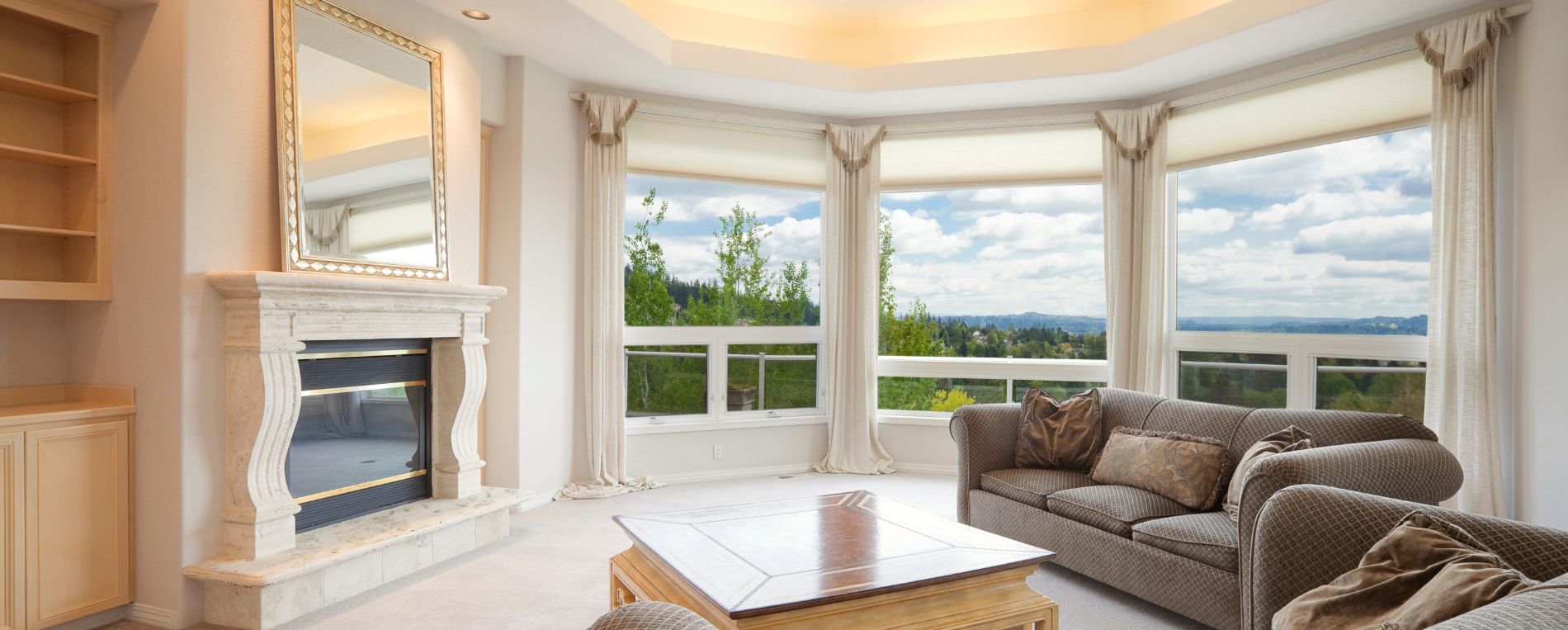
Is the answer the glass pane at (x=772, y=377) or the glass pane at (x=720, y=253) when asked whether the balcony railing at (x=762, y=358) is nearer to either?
the glass pane at (x=772, y=377)

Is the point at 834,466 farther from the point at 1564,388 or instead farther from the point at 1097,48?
the point at 1564,388

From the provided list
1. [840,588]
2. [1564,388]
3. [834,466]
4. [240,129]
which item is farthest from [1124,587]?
[240,129]

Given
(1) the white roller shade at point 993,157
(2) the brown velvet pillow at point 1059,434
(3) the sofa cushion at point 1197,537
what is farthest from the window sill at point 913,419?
(3) the sofa cushion at point 1197,537

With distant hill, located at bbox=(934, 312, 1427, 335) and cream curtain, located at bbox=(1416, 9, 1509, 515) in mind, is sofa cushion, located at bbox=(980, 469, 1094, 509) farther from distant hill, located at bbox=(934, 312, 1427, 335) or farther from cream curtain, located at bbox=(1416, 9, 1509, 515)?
distant hill, located at bbox=(934, 312, 1427, 335)

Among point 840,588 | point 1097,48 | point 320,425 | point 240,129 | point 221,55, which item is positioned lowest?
point 840,588

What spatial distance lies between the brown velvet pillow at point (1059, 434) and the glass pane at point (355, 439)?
2955 millimetres

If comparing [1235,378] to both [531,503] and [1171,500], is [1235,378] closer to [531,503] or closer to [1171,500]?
[1171,500]

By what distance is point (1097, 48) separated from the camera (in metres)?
5.19

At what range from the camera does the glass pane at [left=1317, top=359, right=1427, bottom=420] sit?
14.5 feet

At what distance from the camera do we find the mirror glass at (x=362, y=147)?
11.6ft

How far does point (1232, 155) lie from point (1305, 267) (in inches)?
31.2

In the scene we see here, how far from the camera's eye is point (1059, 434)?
412cm

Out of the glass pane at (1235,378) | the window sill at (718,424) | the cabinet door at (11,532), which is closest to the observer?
the cabinet door at (11,532)

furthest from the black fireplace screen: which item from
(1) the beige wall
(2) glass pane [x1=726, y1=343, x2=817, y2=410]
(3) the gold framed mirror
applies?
(1) the beige wall
